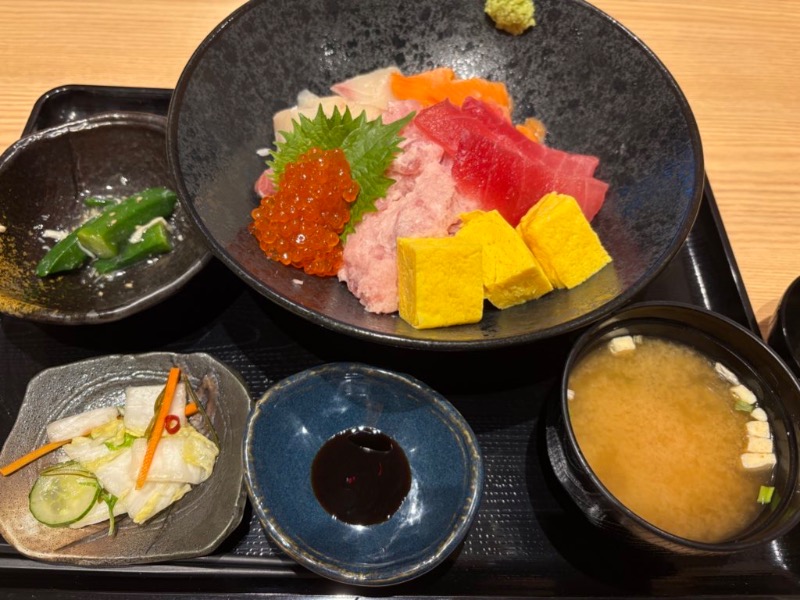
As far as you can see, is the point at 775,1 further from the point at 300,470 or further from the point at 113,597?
the point at 113,597

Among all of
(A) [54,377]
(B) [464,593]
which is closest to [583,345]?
(B) [464,593]

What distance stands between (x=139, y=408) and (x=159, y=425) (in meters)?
0.11

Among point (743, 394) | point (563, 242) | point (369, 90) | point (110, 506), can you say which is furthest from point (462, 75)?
point (110, 506)

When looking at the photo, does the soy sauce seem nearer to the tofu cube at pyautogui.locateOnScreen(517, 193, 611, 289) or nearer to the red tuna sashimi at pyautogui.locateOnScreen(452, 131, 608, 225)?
the tofu cube at pyautogui.locateOnScreen(517, 193, 611, 289)

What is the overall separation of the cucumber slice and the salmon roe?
84 cm

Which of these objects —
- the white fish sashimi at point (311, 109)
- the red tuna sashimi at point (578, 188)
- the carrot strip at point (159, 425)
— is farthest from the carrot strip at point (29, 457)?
the red tuna sashimi at point (578, 188)

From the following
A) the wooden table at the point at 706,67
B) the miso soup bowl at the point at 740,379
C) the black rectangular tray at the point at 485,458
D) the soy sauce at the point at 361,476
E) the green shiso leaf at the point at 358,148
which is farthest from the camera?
the wooden table at the point at 706,67

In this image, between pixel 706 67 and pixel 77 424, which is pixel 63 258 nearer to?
pixel 77 424

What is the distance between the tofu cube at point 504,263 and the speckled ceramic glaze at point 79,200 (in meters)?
0.88

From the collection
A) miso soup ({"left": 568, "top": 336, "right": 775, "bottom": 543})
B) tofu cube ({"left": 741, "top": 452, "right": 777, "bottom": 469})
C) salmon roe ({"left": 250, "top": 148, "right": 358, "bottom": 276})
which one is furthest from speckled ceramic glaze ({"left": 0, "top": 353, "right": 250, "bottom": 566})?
tofu cube ({"left": 741, "top": 452, "right": 777, "bottom": 469})

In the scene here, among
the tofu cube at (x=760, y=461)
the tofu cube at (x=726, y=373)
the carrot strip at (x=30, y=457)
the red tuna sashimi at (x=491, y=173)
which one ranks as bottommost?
the tofu cube at (x=760, y=461)

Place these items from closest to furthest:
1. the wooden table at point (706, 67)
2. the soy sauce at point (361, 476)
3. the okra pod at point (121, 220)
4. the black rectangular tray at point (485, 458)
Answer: the black rectangular tray at point (485, 458)
the soy sauce at point (361, 476)
the okra pod at point (121, 220)
the wooden table at point (706, 67)

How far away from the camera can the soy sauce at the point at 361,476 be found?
156cm

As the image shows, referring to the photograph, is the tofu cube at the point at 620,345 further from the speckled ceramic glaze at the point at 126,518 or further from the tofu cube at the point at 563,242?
the speckled ceramic glaze at the point at 126,518
